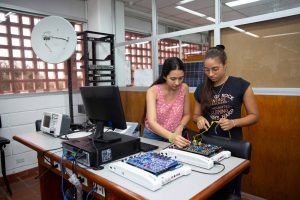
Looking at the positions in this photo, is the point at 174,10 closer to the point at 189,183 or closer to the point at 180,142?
the point at 180,142

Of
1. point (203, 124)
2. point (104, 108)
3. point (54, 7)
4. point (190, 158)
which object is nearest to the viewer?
point (190, 158)

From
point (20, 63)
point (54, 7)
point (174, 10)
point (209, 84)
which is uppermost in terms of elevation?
point (174, 10)

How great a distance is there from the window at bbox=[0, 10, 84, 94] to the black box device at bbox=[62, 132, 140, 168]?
7.06 ft

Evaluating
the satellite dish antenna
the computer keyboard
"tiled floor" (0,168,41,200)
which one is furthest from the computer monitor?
"tiled floor" (0,168,41,200)

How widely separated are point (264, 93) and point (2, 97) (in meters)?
3.03

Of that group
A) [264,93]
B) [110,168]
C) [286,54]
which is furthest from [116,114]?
[286,54]

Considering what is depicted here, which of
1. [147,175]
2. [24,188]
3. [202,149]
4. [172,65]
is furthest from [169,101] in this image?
[24,188]

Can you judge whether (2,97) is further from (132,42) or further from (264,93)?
(264,93)

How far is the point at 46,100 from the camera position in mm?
3268

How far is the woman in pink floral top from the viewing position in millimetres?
1659

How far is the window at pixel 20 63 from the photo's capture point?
296cm

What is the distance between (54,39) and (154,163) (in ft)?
6.64

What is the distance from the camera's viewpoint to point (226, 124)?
1.46 m

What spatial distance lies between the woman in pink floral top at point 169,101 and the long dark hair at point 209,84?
0.60ft
